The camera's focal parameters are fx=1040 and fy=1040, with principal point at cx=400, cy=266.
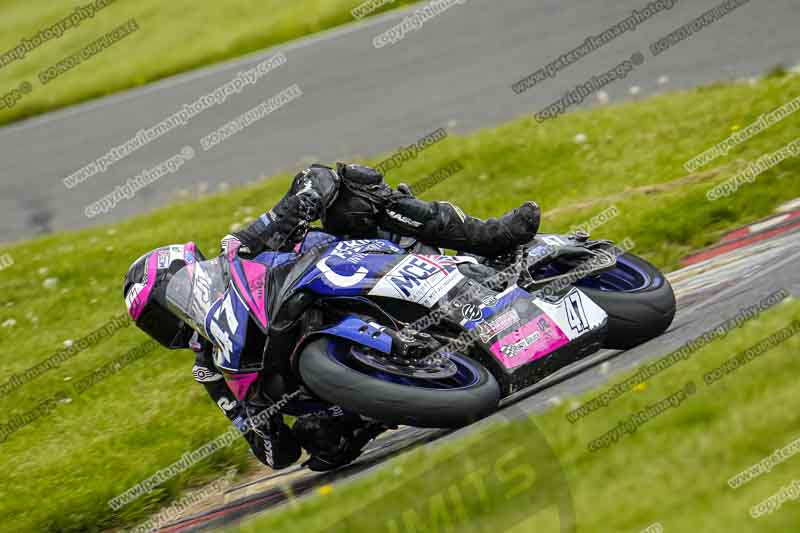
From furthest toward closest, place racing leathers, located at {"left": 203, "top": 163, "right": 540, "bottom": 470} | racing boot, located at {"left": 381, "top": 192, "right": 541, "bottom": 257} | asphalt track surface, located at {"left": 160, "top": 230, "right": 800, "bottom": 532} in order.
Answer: racing boot, located at {"left": 381, "top": 192, "right": 541, "bottom": 257}, racing leathers, located at {"left": 203, "top": 163, "right": 540, "bottom": 470}, asphalt track surface, located at {"left": 160, "top": 230, "right": 800, "bottom": 532}

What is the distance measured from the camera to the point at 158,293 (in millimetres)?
5855

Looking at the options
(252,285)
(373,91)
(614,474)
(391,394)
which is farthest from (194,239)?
(614,474)

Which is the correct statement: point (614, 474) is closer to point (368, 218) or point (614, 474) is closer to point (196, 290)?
point (368, 218)

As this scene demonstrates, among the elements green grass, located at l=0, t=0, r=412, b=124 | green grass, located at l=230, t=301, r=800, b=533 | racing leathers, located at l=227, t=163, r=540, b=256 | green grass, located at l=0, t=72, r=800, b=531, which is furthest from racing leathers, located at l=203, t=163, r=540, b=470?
green grass, located at l=0, t=0, r=412, b=124

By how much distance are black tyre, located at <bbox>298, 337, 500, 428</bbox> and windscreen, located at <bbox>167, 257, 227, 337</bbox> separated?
0.78 metres

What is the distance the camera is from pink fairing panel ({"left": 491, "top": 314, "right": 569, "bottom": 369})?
17.7 ft

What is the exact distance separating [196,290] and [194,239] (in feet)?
20.5

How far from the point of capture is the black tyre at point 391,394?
495cm

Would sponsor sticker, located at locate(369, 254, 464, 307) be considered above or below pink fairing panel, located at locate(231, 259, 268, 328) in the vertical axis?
below

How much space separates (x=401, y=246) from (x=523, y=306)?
0.95 metres

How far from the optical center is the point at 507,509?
390 cm

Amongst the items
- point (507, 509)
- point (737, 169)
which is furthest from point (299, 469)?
point (737, 169)

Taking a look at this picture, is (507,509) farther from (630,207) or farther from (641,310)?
(630,207)

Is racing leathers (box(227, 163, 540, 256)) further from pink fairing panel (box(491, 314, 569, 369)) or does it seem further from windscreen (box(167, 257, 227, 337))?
pink fairing panel (box(491, 314, 569, 369))
